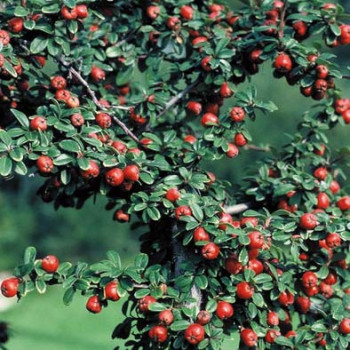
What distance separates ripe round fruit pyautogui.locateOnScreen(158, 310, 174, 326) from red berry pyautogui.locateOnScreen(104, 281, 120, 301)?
14cm

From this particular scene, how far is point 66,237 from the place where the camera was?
7.30 metres

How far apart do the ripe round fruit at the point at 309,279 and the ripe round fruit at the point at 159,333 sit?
527 mm

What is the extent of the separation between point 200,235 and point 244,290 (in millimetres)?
228

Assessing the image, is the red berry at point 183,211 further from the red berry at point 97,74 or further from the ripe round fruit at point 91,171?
the red berry at point 97,74

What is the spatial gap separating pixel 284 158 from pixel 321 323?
0.69 metres

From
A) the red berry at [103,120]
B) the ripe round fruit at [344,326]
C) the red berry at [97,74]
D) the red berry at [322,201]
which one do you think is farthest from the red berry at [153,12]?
the ripe round fruit at [344,326]

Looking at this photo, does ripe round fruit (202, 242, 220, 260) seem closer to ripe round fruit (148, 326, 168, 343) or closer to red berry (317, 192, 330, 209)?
ripe round fruit (148, 326, 168, 343)

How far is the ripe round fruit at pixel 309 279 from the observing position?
97.0 inches

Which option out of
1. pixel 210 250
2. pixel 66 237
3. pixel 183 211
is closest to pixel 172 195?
pixel 183 211

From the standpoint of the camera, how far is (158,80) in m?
2.75

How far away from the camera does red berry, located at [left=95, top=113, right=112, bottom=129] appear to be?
2428mm

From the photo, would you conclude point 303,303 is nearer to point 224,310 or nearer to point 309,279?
point 309,279

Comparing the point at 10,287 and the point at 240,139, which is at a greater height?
the point at 240,139

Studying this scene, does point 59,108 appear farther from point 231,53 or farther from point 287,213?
point 287,213
